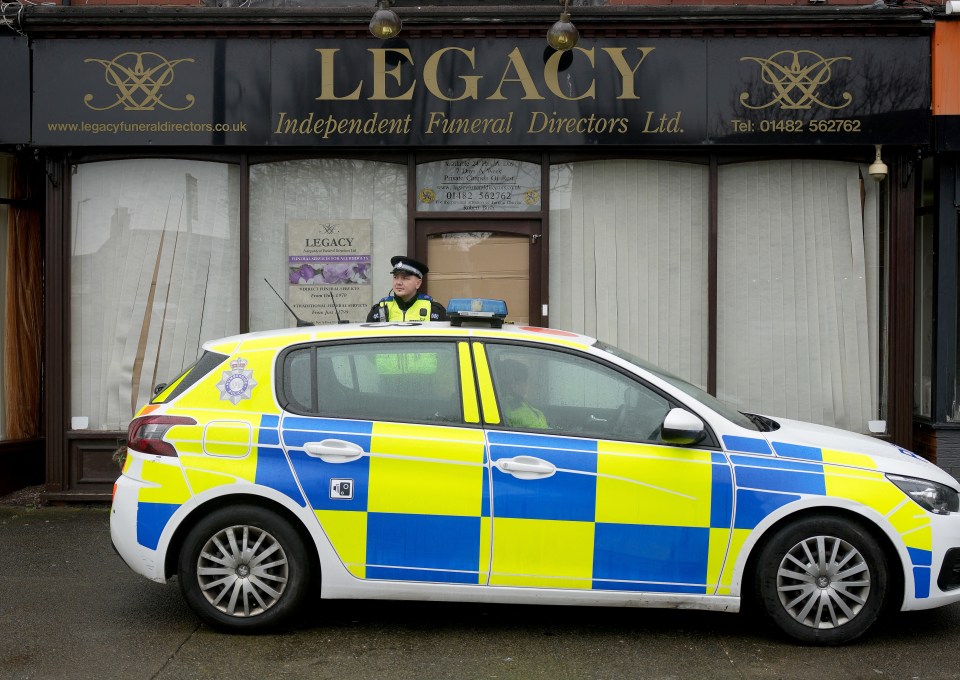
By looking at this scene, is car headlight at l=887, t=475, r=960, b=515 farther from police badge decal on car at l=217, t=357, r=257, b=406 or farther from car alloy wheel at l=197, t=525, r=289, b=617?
police badge decal on car at l=217, t=357, r=257, b=406

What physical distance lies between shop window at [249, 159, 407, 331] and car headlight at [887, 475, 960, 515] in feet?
16.5

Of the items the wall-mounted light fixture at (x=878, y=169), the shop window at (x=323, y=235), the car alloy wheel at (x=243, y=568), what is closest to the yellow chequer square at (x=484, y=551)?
the car alloy wheel at (x=243, y=568)

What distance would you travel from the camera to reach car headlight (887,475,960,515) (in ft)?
16.3

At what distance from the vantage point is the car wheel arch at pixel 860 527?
495 cm

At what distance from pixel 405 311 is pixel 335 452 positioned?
2.34 metres

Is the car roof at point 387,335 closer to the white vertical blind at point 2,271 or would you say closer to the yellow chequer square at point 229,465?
the yellow chequer square at point 229,465

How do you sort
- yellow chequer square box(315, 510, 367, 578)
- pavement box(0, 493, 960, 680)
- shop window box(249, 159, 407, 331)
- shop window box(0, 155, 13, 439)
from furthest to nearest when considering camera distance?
1. shop window box(0, 155, 13, 439)
2. shop window box(249, 159, 407, 331)
3. yellow chequer square box(315, 510, 367, 578)
4. pavement box(0, 493, 960, 680)

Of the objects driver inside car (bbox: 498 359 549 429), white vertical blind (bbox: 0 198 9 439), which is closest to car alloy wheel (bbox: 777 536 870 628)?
driver inside car (bbox: 498 359 549 429)

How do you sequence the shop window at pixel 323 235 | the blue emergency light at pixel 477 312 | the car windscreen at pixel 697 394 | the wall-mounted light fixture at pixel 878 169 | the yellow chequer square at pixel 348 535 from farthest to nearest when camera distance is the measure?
the shop window at pixel 323 235 < the wall-mounted light fixture at pixel 878 169 < the blue emergency light at pixel 477 312 < the car windscreen at pixel 697 394 < the yellow chequer square at pixel 348 535

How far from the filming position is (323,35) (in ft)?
28.2

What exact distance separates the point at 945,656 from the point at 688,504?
4.90 ft

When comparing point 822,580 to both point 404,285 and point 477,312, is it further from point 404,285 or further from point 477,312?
point 404,285

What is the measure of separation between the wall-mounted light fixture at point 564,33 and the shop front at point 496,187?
0.30 meters

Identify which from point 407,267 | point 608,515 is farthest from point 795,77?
point 608,515
